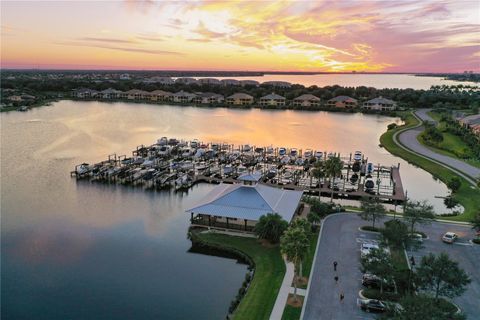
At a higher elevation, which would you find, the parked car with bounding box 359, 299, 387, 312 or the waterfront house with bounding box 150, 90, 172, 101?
the waterfront house with bounding box 150, 90, 172, 101

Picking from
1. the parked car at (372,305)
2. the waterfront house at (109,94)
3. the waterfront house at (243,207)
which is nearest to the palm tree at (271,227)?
the waterfront house at (243,207)

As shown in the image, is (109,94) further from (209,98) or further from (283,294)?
(283,294)

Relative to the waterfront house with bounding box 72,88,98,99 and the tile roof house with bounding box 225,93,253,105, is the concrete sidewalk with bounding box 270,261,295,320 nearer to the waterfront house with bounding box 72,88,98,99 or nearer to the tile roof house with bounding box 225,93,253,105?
the tile roof house with bounding box 225,93,253,105

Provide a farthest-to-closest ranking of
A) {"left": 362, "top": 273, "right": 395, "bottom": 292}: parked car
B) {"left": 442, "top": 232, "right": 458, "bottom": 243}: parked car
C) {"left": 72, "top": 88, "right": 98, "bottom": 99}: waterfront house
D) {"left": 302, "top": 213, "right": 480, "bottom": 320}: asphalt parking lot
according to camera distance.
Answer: {"left": 72, "top": 88, "right": 98, "bottom": 99}: waterfront house, {"left": 442, "top": 232, "right": 458, "bottom": 243}: parked car, {"left": 362, "top": 273, "right": 395, "bottom": 292}: parked car, {"left": 302, "top": 213, "right": 480, "bottom": 320}: asphalt parking lot

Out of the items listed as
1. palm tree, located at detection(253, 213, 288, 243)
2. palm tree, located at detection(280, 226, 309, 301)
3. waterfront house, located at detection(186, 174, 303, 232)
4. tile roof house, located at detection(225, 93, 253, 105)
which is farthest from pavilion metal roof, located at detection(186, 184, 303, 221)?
tile roof house, located at detection(225, 93, 253, 105)

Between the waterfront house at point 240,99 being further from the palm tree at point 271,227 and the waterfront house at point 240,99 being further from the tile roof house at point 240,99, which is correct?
the palm tree at point 271,227

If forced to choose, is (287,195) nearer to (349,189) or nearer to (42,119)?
(349,189)
